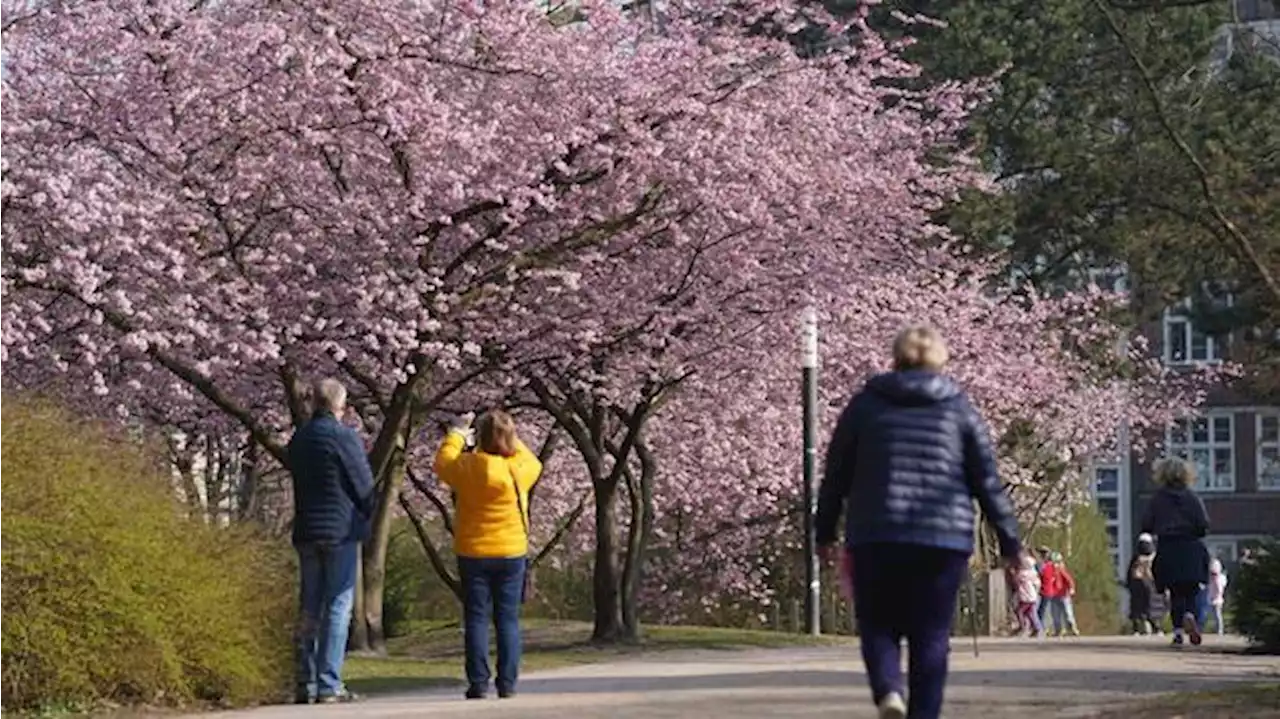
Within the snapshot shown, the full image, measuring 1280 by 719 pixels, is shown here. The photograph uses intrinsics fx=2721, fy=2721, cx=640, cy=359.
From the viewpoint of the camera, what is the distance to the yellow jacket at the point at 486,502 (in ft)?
46.6

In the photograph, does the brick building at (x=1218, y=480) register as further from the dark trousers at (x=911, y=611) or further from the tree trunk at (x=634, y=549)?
the dark trousers at (x=911, y=611)

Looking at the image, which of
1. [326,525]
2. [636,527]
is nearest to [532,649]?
[636,527]

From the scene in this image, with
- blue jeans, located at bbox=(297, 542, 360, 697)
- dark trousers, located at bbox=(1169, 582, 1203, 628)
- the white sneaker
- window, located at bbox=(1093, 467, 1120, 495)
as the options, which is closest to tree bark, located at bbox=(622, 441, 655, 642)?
dark trousers, located at bbox=(1169, 582, 1203, 628)

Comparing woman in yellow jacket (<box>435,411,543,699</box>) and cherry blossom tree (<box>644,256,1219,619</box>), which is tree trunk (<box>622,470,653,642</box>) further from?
woman in yellow jacket (<box>435,411,543,699</box>)

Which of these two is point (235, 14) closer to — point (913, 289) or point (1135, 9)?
point (1135, 9)

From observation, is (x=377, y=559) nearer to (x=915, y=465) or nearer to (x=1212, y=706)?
(x=1212, y=706)

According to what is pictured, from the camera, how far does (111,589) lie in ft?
43.2

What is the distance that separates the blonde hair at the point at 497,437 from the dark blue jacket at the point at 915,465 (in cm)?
467

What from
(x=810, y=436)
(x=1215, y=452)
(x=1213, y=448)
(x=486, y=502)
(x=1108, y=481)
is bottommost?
(x=486, y=502)

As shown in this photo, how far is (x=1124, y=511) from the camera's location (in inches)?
2940

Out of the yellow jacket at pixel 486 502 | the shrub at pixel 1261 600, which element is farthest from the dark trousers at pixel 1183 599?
the yellow jacket at pixel 486 502

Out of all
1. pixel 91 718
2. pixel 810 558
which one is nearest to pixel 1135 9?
pixel 91 718

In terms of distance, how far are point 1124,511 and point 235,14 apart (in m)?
56.2

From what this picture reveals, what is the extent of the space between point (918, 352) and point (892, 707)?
1312mm
